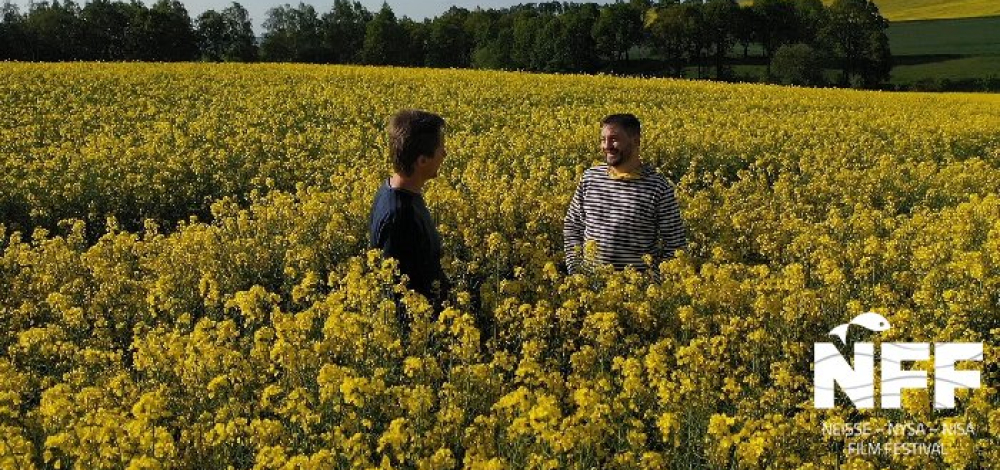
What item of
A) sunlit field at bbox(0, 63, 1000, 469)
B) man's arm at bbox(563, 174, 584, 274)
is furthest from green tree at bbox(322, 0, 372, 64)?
man's arm at bbox(563, 174, 584, 274)

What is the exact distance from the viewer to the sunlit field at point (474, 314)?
3775mm

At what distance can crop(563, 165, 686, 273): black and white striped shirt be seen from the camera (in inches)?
244

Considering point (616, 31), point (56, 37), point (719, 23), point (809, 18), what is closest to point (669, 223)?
point (56, 37)

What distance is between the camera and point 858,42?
65625 millimetres

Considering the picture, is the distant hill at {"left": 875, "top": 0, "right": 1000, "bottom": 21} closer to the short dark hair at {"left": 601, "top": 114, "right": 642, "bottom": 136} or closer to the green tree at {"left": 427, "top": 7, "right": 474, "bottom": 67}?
the green tree at {"left": 427, "top": 7, "right": 474, "bottom": 67}

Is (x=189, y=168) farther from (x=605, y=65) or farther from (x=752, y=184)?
(x=605, y=65)

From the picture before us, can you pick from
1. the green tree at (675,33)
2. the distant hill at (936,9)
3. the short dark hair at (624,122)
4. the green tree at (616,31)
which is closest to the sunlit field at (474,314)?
the short dark hair at (624,122)

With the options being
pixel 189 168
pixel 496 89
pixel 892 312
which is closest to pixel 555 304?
pixel 892 312

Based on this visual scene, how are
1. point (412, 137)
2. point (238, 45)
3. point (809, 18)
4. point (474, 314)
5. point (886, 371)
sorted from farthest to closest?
1. point (809, 18)
2. point (238, 45)
3. point (474, 314)
4. point (412, 137)
5. point (886, 371)

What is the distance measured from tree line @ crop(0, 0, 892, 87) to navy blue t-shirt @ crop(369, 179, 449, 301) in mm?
58725

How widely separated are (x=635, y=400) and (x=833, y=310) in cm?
205

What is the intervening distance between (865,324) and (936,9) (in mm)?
114076

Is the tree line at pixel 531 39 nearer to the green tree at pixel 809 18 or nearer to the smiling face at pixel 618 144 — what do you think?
the green tree at pixel 809 18

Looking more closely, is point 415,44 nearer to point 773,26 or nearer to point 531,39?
point 531,39
